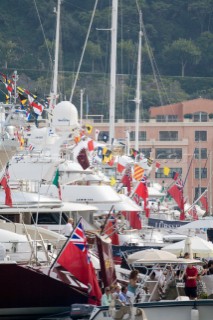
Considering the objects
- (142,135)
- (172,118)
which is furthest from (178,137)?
(172,118)

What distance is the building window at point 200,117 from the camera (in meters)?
123

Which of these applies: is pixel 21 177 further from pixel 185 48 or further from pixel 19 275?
pixel 185 48

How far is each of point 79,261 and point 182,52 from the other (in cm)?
11859

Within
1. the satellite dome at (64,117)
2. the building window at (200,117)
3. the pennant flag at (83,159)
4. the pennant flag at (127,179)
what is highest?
the satellite dome at (64,117)

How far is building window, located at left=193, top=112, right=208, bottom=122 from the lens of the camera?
123188 mm

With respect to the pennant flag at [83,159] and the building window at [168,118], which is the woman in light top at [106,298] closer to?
the pennant flag at [83,159]

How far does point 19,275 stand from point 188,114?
94.8 meters

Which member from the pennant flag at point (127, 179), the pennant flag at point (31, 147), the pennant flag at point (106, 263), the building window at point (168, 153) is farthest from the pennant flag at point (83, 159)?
the building window at point (168, 153)

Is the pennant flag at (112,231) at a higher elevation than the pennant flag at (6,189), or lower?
lower

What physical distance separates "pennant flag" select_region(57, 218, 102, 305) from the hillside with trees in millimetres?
93119

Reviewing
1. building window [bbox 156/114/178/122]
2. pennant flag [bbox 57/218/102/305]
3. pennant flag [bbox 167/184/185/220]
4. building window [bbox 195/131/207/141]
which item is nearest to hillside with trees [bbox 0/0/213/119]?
building window [bbox 156/114/178/122]

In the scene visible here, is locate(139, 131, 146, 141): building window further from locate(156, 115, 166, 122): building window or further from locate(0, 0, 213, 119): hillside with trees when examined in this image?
locate(0, 0, 213, 119): hillside with trees

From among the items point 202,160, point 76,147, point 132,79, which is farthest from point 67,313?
point 132,79

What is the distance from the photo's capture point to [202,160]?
113 metres
